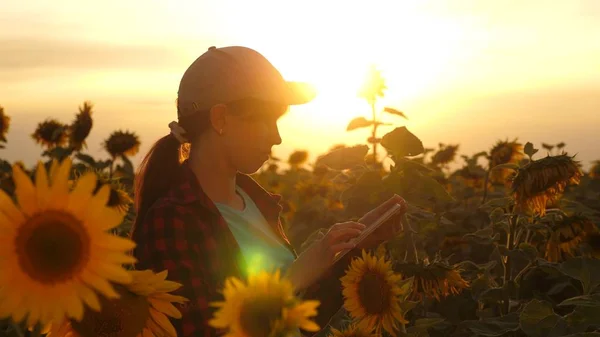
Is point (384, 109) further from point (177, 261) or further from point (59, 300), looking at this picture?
point (59, 300)

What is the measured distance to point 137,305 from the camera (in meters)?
1.42

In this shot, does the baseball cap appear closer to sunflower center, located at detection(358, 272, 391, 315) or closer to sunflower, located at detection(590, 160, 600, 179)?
sunflower center, located at detection(358, 272, 391, 315)

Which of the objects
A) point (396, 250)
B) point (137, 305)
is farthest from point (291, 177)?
point (137, 305)

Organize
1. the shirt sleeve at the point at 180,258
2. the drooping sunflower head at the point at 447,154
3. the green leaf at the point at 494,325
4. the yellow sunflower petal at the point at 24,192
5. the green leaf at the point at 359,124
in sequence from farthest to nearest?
the drooping sunflower head at the point at 447,154, the green leaf at the point at 359,124, the green leaf at the point at 494,325, the shirt sleeve at the point at 180,258, the yellow sunflower petal at the point at 24,192

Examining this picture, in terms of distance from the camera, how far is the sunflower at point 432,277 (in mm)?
3068

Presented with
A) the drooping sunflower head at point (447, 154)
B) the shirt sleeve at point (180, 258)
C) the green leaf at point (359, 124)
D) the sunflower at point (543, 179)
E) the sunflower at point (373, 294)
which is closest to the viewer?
the shirt sleeve at point (180, 258)

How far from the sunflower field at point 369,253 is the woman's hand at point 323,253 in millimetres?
213

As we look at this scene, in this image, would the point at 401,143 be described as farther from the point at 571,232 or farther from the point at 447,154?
the point at 447,154

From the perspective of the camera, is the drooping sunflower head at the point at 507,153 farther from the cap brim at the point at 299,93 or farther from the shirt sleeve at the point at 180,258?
the shirt sleeve at the point at 180,258

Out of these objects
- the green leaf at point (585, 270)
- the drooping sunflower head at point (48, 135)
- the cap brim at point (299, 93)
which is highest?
the cap brim at point (299, 93)

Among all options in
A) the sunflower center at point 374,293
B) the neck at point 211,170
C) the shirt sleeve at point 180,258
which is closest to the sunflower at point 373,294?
the sunflower center at point 374,293

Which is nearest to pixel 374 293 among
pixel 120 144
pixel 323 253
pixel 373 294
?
pixel 373 294

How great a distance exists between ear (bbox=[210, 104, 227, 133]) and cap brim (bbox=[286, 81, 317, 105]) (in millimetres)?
275

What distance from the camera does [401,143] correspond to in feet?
11.5
